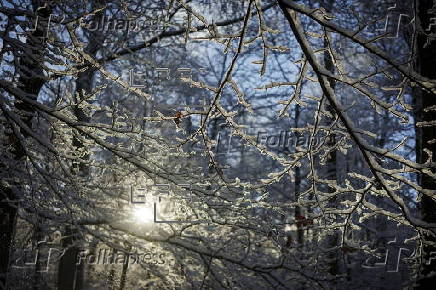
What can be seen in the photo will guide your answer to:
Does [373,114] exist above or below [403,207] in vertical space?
above

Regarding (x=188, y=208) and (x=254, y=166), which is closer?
(x=188, y=208)

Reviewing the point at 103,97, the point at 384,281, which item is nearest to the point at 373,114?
the point at 384,281

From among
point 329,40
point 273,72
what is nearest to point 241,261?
point 329,40

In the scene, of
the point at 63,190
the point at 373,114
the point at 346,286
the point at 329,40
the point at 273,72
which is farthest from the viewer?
the point at 373,114

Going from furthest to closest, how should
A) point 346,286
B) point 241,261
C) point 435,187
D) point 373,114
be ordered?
point 373,114
point 346,286
point 241,261
point 435,187

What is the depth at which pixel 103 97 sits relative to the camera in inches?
310

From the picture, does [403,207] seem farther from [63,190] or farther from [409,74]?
[63,190]

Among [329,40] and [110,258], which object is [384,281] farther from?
[329,40]

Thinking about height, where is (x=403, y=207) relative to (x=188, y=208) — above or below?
above

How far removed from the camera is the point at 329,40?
165 centimetres

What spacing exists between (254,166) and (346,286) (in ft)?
16.2

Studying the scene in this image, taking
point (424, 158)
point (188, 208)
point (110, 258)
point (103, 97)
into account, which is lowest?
point (110, 258)

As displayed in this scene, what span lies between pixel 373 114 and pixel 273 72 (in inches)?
161

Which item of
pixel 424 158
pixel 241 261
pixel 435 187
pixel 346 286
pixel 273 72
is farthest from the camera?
pixel 273 72
